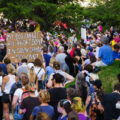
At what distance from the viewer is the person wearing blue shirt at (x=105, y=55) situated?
11.4 meters

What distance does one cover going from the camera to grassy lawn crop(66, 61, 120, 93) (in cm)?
1037

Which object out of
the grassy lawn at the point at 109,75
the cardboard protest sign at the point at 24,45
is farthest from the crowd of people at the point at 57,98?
the cardboard protest sign at the point at 24,45

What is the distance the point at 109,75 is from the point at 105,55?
0.84 metres

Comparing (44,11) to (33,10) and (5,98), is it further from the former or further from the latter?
(5,98)

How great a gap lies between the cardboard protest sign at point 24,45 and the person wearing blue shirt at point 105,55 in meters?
2.27

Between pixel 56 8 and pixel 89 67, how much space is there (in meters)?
8.78

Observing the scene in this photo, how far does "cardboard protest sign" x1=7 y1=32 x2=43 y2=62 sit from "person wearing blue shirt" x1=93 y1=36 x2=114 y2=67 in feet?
7.44

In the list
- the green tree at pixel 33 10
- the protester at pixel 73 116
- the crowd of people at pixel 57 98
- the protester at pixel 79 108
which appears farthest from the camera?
the green tree at pixel 33 10

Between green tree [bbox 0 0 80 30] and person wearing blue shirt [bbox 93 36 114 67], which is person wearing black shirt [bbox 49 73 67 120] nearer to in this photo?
person wearing blue shirt [bbox 93 36 114 67]

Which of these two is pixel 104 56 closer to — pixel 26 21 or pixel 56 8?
pixel 56 8

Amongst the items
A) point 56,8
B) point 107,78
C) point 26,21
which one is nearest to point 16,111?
point 107,78

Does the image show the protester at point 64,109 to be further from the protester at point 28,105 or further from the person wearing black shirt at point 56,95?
the person wearing black shirt at point 56,95

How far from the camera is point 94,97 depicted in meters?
7.35

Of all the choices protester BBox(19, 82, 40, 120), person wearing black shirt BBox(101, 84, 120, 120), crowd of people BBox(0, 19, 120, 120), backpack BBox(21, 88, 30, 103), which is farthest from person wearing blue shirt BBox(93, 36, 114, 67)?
protester BBox(19, 82, 40, 120)
